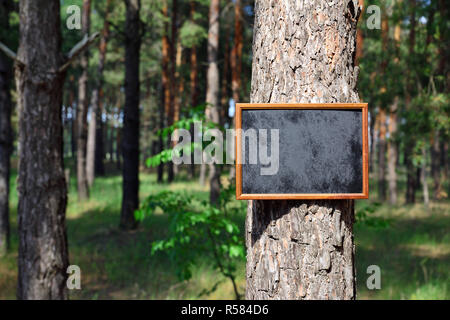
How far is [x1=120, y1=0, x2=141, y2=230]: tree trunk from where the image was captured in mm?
10758

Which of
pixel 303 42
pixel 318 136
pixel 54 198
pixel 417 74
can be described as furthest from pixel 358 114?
pixel 417 74

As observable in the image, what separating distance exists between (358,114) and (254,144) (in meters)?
0.59

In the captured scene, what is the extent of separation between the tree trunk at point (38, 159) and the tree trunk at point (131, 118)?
18.0 feet

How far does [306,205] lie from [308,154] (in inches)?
11.0

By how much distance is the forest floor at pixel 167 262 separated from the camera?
6.93 m

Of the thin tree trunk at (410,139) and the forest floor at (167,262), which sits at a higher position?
the thin tree trunk at (410,139)

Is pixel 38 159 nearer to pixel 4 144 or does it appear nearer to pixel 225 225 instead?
pixel 225 225

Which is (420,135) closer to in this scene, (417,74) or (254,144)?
(417,74)

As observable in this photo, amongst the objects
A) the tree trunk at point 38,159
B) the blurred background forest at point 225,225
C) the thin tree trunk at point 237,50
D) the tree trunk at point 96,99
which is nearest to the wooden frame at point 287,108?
the blurred background forest at point 225,225

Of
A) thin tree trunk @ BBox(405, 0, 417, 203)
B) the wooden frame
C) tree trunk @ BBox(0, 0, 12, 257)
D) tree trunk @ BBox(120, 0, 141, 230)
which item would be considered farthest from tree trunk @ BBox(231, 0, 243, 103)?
the wooden frame

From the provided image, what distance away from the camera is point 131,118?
35.2 feet

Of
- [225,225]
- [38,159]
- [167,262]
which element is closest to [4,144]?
[167,262]

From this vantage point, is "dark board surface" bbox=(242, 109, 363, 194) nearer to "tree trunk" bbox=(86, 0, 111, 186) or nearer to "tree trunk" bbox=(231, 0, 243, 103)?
"tree trunk" bbox=(231, 0, 243, 103)

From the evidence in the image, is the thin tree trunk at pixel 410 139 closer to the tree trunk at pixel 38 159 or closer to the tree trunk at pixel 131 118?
the tree trunk at pixel 38 159
